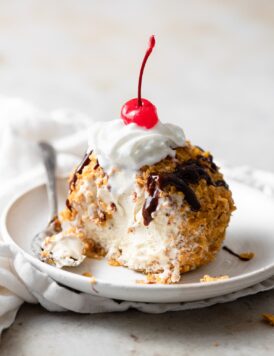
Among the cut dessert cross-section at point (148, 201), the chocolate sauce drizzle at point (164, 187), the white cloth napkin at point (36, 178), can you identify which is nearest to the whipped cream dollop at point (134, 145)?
the cut dessert cross-section at point (148, 201)

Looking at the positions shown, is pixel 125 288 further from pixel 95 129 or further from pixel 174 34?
pixel 174 34

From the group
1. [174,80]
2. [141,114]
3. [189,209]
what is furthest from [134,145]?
[174,80]

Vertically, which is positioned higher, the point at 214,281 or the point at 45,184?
the point at 214,281

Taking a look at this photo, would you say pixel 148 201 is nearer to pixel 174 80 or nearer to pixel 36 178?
pixel 36 178

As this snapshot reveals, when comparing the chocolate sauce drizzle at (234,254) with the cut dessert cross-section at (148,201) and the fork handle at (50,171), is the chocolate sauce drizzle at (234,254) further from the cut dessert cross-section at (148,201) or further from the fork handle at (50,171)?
the fork handle at (50,171)

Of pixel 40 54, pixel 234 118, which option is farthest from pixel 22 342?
pixel 40 54
